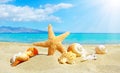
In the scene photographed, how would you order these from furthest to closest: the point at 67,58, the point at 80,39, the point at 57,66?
the point at 80,39
the point at 67,58
the point at 57,66

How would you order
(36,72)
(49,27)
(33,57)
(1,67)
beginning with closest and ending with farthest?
(36,72) → (1,67) → (33,57) → (49,27)

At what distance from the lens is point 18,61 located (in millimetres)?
4941

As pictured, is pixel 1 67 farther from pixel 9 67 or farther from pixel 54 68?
pixel 54 68

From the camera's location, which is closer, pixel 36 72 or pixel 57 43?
pixel 36 72

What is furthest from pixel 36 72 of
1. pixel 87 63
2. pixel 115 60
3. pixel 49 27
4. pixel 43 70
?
pixel 115 60

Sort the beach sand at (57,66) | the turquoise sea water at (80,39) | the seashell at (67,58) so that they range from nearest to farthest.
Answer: the beach sand at (57,66)
the seashell at (67,58)
the turquoise sea water at (80,39)

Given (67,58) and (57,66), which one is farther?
(67,58)

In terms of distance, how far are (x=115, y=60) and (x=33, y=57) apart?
1.52 meters

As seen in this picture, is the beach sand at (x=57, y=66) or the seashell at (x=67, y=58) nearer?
the beach sand at (x=57, y=66)

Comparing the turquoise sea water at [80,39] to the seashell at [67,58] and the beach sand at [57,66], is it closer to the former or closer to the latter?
the beach sand at [57,66]

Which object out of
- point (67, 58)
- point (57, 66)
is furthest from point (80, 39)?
point (57, 66)

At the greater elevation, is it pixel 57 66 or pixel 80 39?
pixel 57 66

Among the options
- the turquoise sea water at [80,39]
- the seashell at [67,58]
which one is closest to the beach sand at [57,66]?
the seashell at [67,58]

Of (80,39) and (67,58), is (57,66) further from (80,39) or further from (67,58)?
(80,39)
